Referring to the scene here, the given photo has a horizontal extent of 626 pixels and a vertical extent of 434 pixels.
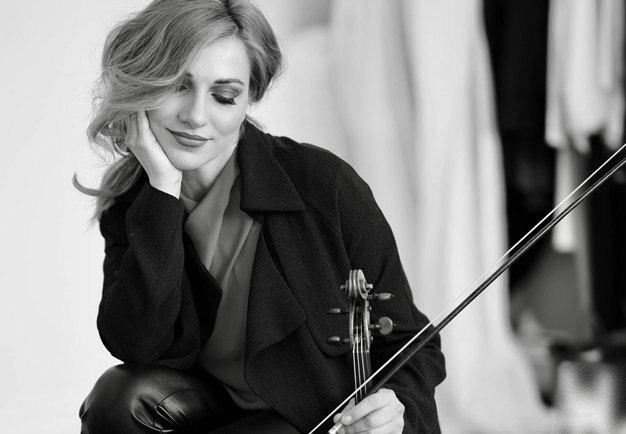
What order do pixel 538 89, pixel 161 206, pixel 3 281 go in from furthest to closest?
pixel 3 281 → pixel 538 89 → pixel 161 206

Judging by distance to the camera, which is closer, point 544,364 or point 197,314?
point 197,314

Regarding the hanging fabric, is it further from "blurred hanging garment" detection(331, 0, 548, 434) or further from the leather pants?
the leather pants

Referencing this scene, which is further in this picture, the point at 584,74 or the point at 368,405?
the point at 584,74

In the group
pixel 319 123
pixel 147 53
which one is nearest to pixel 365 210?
pixel 147 53

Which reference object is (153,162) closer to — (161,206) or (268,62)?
(161,206)

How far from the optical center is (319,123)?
89.4 inches

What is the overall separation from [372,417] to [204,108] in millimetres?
422

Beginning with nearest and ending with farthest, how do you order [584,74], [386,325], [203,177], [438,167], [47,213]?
[386,325]
[203,177]
[584,74]
[438,167]
[47,213]

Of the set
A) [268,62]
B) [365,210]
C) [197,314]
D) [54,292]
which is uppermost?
[268,62]

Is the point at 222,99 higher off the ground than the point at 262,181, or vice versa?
the point at 222,99

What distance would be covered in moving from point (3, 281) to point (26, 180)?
0.25 metres

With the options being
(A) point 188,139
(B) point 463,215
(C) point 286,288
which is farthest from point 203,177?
(B) point 463,215

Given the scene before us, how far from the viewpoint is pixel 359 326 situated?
1.02 metres

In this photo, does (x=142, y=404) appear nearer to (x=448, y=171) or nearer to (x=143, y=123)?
(x=143, y=123)
